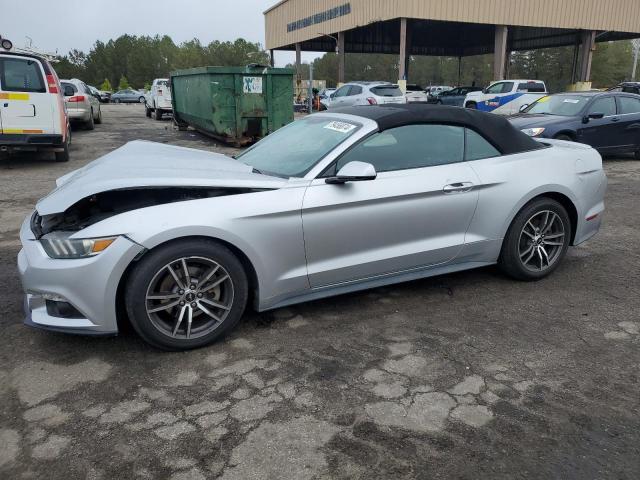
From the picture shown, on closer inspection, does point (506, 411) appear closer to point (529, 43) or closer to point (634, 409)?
point (634, 409)

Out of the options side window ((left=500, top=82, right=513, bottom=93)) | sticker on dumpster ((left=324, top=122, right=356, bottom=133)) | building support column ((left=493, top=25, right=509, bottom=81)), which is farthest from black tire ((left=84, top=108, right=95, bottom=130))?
building support column ((left=493, top=25, right=509, bottom=81))

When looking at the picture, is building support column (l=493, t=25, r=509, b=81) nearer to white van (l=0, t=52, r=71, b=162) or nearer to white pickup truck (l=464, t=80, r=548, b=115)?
white pickup truck (l=464, t=80, r=548, b=115)

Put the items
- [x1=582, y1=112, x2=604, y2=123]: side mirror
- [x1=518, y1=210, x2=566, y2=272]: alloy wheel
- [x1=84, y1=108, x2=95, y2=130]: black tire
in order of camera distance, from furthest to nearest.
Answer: [x1=84, y1=108, x2=95, y2=130]: black tire → [x1=582, y1=112, x2=604, y2=123]: side mirror → [x1=518, y1=210, x2=566, y2=272]: alloy wheel

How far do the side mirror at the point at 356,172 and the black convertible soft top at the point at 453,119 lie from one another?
1.88 ft

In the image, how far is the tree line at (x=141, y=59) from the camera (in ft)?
289

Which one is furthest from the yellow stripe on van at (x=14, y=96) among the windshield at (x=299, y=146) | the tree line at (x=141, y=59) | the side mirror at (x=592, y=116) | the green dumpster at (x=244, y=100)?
the tree line at (x=141, y=59)

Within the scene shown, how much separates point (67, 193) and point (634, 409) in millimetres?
3395

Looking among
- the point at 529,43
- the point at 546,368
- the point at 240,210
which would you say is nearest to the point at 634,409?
the point at 546,368

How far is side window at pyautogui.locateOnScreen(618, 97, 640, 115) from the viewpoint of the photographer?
36.1 feet

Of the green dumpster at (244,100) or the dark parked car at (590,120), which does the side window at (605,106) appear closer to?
the dark parked car at (590,120)

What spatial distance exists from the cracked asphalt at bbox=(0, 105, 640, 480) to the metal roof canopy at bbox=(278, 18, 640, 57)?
115 ft

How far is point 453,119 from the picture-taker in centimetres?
415

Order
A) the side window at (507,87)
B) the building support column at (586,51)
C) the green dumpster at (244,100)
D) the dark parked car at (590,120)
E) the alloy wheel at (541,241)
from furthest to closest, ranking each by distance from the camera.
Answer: the building support column at (586,51) → the side window at (507,87) → the green dumpster at (244,100) → the dark parked car at (590,120) → the alloy wheel at (541,241)

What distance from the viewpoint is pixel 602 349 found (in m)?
3.37
